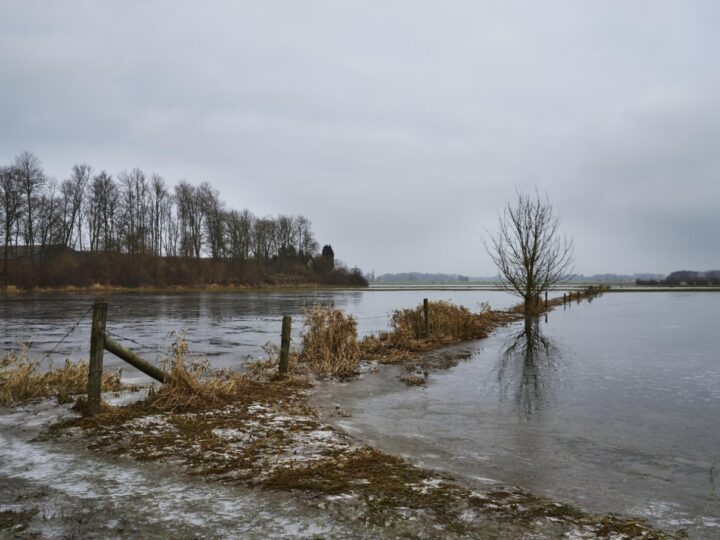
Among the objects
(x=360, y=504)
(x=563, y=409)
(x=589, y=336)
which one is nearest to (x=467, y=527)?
(x=360, y=504)

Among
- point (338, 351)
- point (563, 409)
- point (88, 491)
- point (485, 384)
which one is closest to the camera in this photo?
point (88, 491)

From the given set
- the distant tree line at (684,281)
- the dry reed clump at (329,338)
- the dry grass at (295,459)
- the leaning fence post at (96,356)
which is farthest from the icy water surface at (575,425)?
the distant tree line at (684,281)

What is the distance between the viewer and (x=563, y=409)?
8.41 metres

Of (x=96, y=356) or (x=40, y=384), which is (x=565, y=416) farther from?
(x=40, y=384)

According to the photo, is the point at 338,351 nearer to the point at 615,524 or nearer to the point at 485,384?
the point at 485,384

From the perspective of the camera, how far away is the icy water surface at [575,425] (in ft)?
16.3

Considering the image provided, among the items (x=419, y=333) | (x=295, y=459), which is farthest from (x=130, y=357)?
(x=419, y=333)

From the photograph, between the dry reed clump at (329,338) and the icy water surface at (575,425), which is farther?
the dry reed clump at (329,338)

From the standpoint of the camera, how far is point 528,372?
39.3 ft

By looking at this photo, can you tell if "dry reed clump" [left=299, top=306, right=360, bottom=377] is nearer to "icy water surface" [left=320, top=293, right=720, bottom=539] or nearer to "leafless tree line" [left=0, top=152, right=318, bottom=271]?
"icy water surface" [left=320, top=293, right=720, bottom=539]

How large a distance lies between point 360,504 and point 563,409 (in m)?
5.44

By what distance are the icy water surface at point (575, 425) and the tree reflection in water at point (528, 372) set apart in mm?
42

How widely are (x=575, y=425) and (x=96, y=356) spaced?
23.6 ft

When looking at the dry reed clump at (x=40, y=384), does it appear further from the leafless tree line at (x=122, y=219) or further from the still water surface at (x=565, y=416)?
the leafless tree line at (x=122, y=219)
